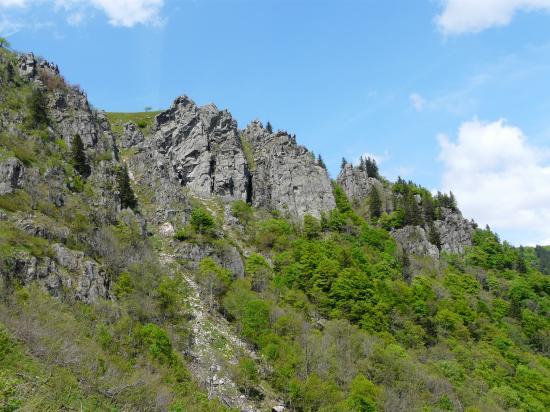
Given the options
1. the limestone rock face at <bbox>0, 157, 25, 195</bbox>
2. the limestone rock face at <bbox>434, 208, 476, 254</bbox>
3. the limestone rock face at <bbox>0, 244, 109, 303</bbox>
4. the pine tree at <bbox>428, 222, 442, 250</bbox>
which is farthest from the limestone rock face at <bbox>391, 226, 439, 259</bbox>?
the limestone rock face at <bbox>0, 157, 25, 195</bbox>

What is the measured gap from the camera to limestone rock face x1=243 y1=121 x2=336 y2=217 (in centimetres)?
10606

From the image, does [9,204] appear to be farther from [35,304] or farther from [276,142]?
[276,142]

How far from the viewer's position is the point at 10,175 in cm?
5019

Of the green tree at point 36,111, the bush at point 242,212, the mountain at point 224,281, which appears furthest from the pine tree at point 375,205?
the green tree at point 36,111

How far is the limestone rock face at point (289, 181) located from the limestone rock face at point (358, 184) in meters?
20.6

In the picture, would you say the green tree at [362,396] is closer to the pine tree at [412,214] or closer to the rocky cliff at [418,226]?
the rocky cliff at [418,226]

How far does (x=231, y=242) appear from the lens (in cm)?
7688

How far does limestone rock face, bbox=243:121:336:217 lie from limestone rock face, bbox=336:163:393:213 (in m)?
20.6

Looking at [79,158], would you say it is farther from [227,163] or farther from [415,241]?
[415,241]

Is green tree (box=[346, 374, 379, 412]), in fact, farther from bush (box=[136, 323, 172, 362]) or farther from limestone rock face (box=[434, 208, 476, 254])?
limestone rock face (box=[434, 208, 476, 254])

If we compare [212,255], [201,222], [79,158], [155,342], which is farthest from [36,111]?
[155,342]

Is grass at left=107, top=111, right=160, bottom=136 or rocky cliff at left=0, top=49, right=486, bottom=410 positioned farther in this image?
grass at left=107, top=111, right=160, bottom=136

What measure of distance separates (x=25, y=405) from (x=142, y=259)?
159 ft

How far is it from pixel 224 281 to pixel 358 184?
79362 millimetres
